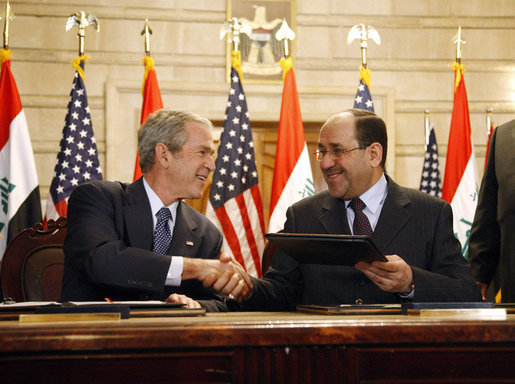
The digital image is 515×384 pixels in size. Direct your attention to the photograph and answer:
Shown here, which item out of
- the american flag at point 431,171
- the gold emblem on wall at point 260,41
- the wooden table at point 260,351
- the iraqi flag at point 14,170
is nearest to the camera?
the wooden table at point 260,351

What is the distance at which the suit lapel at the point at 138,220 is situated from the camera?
2.98 metres

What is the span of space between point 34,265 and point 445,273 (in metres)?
2.03

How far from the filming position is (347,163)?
3135 mm

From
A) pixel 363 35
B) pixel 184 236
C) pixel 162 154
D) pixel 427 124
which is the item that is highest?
pixel 363 35

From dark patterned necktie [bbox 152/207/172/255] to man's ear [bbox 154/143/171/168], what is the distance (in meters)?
0.22

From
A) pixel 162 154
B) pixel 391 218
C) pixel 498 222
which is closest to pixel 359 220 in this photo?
pixel 391 218

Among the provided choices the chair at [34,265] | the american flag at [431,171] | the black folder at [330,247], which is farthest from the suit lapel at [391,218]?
the american flag at [431,171]

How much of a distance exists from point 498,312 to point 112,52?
5721 mm

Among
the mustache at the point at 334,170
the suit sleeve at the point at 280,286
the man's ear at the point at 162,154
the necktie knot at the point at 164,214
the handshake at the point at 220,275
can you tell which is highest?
the man's ear at the point at 162,154

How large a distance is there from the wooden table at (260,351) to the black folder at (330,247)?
1.30 feet

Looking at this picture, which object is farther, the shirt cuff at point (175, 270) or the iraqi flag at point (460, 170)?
the iraqi flag at point (460, 170)

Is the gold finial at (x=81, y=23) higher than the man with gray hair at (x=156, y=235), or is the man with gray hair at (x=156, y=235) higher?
the gold finial at (x=81, y=23)

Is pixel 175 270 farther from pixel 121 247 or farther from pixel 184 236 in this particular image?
pixel 184 236

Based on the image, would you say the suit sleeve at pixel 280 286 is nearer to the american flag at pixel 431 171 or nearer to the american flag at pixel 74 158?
the american flag at pixel 74 158
